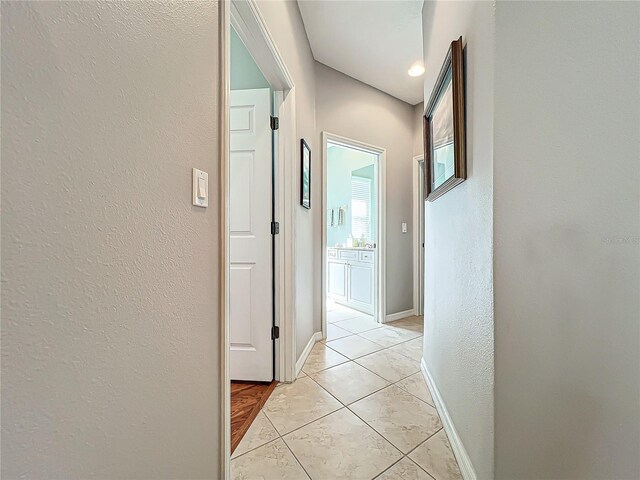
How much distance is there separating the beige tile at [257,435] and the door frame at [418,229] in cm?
260

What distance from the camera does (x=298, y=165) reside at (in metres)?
2.10

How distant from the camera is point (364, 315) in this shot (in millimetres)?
3729

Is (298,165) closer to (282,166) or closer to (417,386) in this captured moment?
(282,166)

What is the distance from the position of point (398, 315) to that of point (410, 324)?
0.68 feet

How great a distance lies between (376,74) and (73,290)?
3.24 m

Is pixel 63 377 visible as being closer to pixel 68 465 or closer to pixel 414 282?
pixel 68 465

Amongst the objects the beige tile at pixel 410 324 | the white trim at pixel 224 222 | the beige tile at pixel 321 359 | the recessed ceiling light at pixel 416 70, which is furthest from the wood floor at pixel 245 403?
the recessed ceiling light at pixel 416 70

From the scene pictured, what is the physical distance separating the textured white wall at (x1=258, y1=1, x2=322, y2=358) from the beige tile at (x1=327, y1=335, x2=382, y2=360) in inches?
9.8

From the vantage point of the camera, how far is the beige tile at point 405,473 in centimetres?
118

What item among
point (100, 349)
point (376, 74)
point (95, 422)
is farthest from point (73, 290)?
point (376, 74)

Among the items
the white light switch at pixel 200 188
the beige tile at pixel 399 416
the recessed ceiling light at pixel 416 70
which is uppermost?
the recessed ceiling light at pixel 416 70

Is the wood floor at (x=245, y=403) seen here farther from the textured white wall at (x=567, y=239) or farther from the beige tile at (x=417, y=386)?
the textured white wall at (x=567, y=239)

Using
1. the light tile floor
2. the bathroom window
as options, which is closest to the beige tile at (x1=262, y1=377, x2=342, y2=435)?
the light tile floor

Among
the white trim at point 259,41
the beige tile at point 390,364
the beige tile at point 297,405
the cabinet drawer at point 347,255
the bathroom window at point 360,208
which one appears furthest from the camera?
the bathroom window at point 360,208
